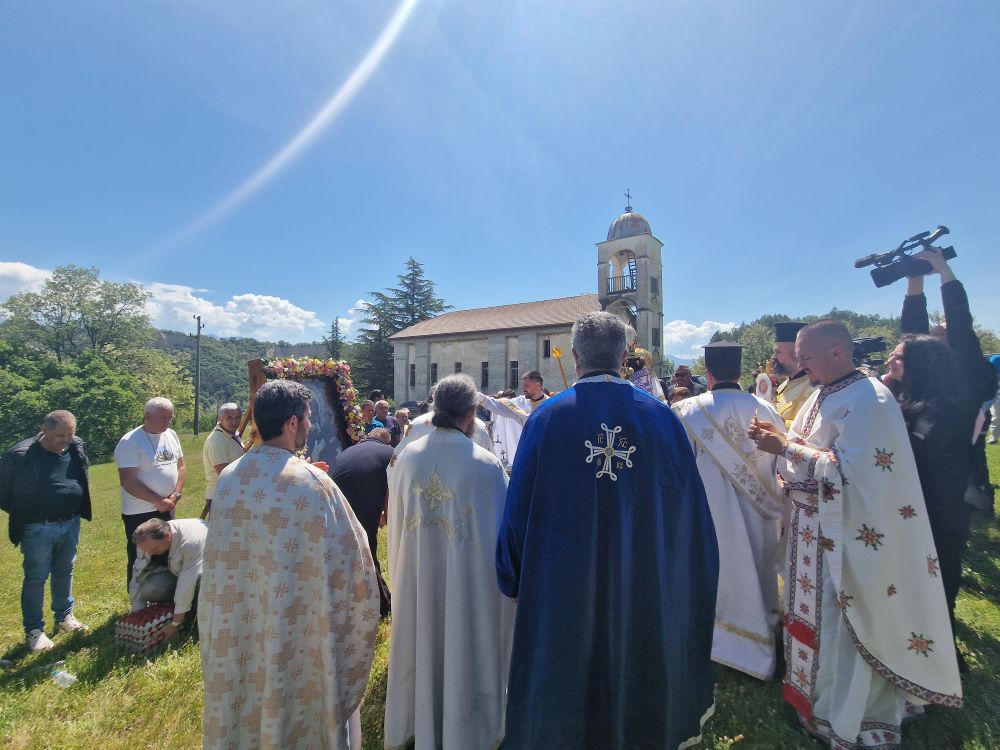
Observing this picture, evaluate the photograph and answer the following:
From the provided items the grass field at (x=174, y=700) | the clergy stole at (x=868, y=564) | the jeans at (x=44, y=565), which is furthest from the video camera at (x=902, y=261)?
the jeans at (x=44, y=565)

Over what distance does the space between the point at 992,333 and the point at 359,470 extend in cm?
4876

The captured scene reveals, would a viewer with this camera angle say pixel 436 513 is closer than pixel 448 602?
No

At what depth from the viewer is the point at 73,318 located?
39.7 metres

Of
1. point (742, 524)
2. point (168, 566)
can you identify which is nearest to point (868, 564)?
point (742, 524)

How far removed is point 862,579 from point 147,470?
6208mm

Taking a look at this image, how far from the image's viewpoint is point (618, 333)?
2.34 m

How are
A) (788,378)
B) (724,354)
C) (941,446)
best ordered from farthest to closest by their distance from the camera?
(788,378) < (724,354) < (941,446)

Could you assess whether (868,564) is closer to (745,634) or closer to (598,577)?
(745,634)

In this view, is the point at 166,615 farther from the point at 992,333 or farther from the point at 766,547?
the point at 992,333

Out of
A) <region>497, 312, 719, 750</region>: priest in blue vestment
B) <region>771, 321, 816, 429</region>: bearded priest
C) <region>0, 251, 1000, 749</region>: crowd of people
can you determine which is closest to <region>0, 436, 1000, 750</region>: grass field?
<region>0, 251, 1000, 749</region>: crowd of people

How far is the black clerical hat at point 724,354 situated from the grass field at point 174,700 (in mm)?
2357

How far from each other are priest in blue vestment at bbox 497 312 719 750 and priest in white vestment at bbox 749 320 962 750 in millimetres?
1103

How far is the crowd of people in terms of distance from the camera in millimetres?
2094

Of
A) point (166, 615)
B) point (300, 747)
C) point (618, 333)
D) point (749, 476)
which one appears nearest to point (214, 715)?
point (300, 747)
